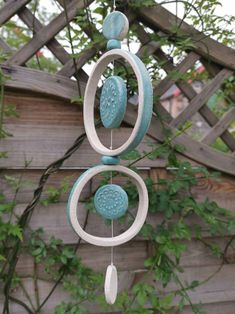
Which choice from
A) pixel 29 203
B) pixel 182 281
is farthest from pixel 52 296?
pixel 182 281

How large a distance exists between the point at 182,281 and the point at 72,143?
635 mm

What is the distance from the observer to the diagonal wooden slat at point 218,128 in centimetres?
151

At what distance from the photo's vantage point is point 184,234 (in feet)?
4.48

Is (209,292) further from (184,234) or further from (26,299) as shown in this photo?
(26,299)

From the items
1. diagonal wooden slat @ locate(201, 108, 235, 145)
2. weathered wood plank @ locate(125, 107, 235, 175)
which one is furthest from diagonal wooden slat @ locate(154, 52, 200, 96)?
diagonal wooden slat @ locate(201, 108, 235, 145)

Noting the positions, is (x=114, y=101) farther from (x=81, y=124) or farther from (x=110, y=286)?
(x=81, y=124)

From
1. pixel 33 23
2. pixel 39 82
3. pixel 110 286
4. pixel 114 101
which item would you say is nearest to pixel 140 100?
pixel 114 101

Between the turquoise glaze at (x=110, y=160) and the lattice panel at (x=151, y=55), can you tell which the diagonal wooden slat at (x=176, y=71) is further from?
the turquoise glaze at (x=110, y=160)

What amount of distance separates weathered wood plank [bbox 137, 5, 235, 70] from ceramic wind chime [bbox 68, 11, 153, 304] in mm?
550

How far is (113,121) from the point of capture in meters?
0.83

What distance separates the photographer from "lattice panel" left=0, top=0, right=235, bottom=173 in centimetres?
131

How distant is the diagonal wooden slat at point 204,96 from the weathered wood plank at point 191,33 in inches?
Result: 1.3

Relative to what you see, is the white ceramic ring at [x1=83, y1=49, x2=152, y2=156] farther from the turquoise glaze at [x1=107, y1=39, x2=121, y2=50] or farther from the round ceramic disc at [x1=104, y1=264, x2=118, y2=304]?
the round ceramic disc at [x1=104, y1=264, x2=118, y2=304]

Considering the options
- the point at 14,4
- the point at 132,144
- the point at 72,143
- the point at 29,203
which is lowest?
the point at 132,144
